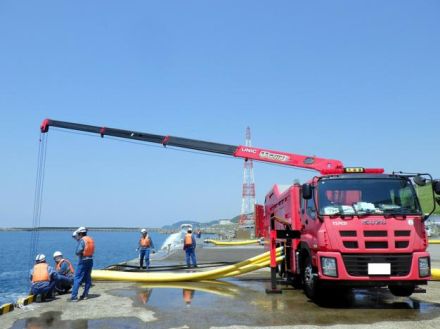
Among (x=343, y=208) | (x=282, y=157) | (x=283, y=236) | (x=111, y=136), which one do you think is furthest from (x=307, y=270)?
(x=111, y=136)

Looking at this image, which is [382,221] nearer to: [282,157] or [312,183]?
[312,183]

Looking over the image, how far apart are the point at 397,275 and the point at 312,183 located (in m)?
2.33

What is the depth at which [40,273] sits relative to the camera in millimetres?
9422

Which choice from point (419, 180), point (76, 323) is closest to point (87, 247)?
point (76, 323)

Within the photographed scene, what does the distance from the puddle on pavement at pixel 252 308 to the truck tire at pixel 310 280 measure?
0.20m

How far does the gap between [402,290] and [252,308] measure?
309 cm

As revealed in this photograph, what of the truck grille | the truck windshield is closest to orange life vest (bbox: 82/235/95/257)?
the truck windshield

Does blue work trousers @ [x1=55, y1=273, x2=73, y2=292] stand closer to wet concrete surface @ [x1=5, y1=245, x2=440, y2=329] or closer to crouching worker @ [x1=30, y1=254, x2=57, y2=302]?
crouching worker @ [x1=30, y1=254, x2=57, y2=302]

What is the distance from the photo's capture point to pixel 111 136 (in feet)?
60.4

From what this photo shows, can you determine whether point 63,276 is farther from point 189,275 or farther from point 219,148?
point 219,148

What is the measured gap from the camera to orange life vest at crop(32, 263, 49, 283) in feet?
30.5

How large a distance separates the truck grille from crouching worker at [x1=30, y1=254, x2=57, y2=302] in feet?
20.1

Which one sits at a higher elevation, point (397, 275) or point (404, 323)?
point (397, 275)

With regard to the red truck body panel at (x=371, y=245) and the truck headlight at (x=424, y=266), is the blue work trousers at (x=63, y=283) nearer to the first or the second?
the red truck body panel at (x=371, y=245)
